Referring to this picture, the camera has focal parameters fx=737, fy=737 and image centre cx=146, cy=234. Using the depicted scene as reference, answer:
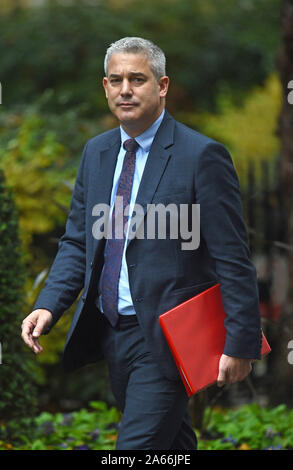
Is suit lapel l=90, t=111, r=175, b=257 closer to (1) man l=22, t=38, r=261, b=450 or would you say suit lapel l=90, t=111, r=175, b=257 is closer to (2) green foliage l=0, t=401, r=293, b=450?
(1) man l=22, t=38, r=261, b=450

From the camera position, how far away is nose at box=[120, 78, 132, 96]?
2.83 m

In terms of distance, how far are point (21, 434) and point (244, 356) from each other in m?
2.03

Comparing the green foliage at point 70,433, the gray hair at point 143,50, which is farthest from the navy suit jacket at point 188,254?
the green foliage at point 70,433

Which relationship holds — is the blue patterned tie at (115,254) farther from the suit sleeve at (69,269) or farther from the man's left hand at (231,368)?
the man's left hand at (231,368)

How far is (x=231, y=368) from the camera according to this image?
109 inches

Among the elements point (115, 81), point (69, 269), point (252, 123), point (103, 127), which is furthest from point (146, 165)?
point (252, 123)

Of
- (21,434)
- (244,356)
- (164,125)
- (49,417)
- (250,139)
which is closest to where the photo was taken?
(244,356)

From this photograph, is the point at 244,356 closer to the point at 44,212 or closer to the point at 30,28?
the point at 44,212

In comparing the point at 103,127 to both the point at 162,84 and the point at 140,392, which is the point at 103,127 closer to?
the point at 162,84

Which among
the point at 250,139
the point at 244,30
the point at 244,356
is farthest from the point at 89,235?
the point at 244,30

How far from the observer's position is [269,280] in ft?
22.5

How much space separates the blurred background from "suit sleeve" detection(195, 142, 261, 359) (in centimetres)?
169

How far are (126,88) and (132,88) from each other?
0.03m

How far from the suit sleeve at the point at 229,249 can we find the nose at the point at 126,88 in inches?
14.6
